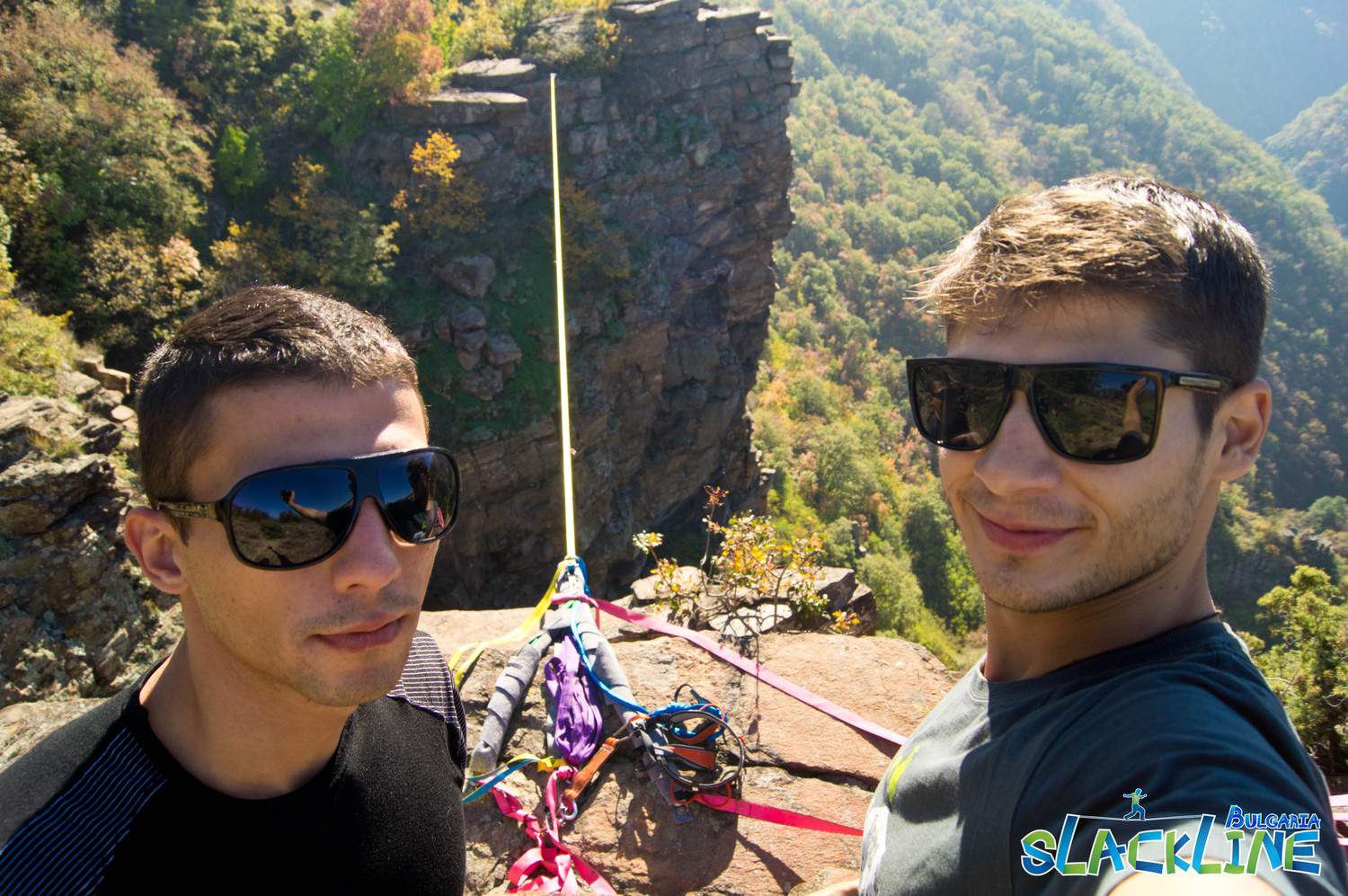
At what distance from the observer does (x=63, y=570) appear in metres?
7.95

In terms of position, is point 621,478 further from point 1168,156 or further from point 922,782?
point 1168,156

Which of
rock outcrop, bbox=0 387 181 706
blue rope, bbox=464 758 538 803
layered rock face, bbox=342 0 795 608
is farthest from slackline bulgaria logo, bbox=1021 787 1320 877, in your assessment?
layered rock face, bbox=342 0 795 608

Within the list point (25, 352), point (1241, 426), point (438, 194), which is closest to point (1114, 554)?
point (1241, 426)

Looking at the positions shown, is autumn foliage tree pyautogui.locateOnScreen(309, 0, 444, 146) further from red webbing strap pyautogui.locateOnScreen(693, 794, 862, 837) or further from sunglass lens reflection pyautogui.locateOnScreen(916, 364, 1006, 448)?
sunglass lens reflection pyautogui.locateOnScreen(916, 364, 1006, 448)

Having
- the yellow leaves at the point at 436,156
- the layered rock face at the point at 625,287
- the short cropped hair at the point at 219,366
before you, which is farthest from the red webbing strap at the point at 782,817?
the yellow leaves at the point at 436,156

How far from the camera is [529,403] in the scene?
18.5m

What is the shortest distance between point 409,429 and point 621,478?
68.2 ft

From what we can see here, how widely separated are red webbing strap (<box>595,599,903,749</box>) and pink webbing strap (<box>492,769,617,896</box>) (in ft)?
4.95

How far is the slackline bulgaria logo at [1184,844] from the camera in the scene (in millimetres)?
992

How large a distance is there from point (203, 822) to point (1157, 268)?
244 cm

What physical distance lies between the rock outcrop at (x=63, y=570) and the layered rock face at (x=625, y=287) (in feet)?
27.7

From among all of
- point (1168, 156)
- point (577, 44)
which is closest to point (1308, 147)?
point (1168, 156)

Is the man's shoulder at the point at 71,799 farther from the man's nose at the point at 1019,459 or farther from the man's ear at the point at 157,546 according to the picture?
the man's nose at the point at 1019,459

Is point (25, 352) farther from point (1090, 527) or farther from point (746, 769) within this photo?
point (1090, 527)
